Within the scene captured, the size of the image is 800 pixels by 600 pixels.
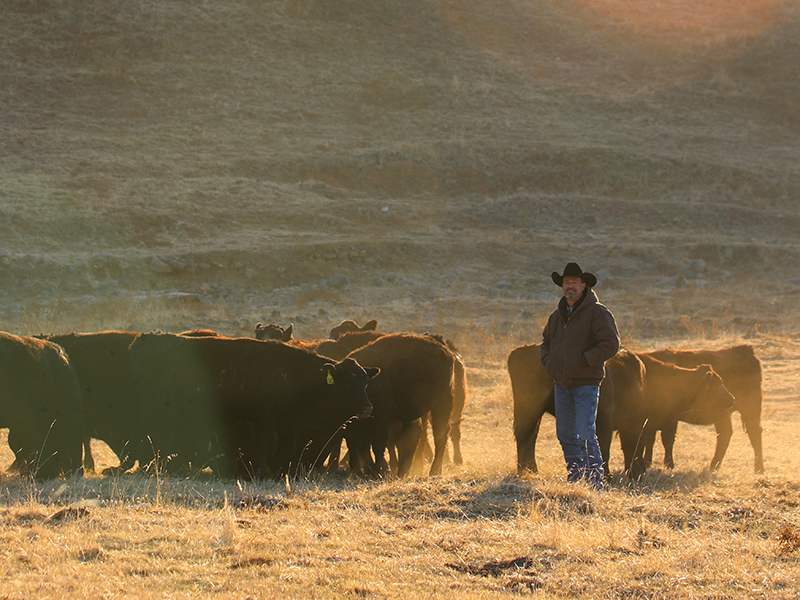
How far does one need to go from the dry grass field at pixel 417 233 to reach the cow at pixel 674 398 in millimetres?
655

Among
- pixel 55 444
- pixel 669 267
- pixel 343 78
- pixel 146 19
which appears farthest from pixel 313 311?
pixel 146 19

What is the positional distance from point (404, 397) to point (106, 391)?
3612 mm

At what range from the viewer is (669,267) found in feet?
115

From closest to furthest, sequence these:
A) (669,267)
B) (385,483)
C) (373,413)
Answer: (385,483) < (373,413) < (669,267)

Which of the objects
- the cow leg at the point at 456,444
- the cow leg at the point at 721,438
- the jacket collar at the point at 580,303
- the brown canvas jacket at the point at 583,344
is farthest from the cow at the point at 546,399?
the cow leg at the point at 456,444

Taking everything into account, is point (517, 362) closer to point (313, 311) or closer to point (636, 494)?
point (636, 494)

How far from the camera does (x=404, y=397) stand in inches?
429

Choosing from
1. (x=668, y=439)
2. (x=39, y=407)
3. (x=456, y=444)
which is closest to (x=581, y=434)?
(x=668, y=439)

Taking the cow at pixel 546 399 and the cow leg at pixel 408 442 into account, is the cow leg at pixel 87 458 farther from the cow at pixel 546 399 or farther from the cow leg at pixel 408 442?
the cow at pixel 546 399

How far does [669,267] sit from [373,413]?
27.0 metres

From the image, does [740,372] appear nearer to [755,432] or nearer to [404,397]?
[755,432]

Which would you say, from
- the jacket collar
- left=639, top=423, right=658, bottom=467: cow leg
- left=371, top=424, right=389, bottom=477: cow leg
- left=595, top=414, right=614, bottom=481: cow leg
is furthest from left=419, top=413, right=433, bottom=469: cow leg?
the jacket collar

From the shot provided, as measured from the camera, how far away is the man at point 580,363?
29.3 ft

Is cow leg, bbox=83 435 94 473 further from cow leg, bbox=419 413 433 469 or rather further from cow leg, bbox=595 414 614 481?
cow leg, bbox=595 414 614 481
